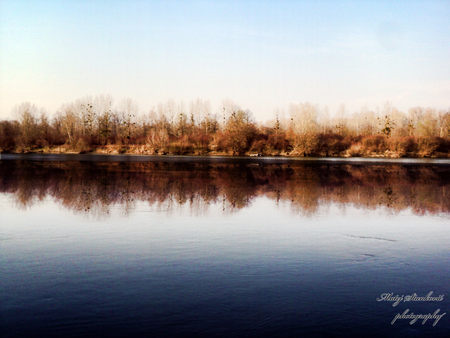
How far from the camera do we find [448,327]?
4555mm

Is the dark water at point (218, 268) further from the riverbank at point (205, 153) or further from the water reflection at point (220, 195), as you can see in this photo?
the riverbank at point (205, 153)

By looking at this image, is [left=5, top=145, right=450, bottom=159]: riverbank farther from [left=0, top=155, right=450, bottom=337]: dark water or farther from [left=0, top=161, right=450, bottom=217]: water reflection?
[left=0, top=155, right=450, bottom=337]: dark water

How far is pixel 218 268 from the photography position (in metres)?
6.41

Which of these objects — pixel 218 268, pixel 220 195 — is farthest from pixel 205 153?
pixel 218 268

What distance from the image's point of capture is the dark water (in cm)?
458

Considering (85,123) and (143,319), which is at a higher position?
(85,123)

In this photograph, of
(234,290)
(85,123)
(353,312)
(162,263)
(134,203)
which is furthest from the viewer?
(85,123)

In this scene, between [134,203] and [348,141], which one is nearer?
[134,203]

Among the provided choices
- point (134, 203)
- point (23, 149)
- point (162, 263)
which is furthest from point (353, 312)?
point (23, 149)

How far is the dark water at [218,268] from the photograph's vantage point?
458 cm

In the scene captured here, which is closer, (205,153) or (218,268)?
(218,268)

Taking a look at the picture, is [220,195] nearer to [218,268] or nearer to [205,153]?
[218,268]

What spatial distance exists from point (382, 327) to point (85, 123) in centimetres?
9540

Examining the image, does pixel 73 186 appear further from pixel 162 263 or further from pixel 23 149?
pixel 23 149
